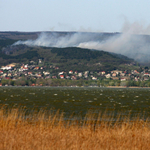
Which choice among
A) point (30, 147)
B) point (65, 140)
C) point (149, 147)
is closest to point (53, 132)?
point (65, 140)

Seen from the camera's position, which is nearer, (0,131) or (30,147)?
(30,147)

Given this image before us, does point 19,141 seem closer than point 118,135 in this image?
Yes

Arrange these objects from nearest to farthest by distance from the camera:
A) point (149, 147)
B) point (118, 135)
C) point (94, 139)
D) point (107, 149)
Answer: point (107, 149), point (149, 147), point (94, 139), point (118, 135)

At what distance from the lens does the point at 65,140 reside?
19.1m

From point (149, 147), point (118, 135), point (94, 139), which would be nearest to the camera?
point (149, 147)

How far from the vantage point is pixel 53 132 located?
→ 73.3 feet

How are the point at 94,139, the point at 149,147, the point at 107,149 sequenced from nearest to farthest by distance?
the point at 107,149, the point at 149,147, the point at 94,139

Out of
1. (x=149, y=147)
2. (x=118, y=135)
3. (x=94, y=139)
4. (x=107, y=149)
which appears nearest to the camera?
(x=107, y=149)

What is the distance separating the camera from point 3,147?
17.2 meters

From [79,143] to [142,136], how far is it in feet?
15.7

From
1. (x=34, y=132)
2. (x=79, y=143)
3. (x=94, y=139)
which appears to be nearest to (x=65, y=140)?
(x=79, y=143)

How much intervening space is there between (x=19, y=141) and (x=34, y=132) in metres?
3.33

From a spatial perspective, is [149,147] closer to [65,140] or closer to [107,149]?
[107,149]

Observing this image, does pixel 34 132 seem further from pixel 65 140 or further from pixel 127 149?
pixel 127 149
